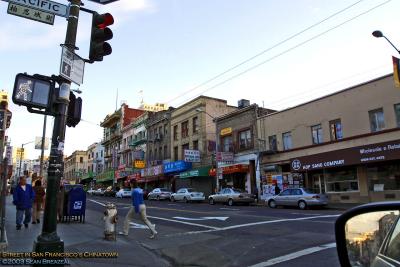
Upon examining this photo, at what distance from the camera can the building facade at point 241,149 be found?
125 ft

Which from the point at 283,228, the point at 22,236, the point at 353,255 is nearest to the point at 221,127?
the point at 283,228

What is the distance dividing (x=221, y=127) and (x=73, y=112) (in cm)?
3641

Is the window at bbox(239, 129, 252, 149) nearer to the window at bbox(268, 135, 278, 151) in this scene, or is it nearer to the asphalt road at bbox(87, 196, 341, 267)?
the window at bbox(268, 135, 278, 151)

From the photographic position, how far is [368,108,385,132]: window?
27147mm

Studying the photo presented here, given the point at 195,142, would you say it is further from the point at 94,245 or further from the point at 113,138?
the point at 94,245

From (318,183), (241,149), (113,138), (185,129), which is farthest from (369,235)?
(113,138)

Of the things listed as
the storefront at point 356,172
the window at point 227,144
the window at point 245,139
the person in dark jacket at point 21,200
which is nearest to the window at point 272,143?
the window at point 245,139

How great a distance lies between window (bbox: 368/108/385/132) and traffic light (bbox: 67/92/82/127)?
78.0 feet

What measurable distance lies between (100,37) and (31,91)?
156cm

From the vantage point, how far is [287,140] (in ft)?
115

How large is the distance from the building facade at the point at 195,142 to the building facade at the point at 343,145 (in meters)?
10.4

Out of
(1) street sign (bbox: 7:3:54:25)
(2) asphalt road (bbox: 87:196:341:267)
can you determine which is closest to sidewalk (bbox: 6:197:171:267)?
(2) asphalt road (bbox: 87:196:341:267)

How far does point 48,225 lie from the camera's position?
264 inches

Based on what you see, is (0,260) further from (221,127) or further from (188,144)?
(188,144)
